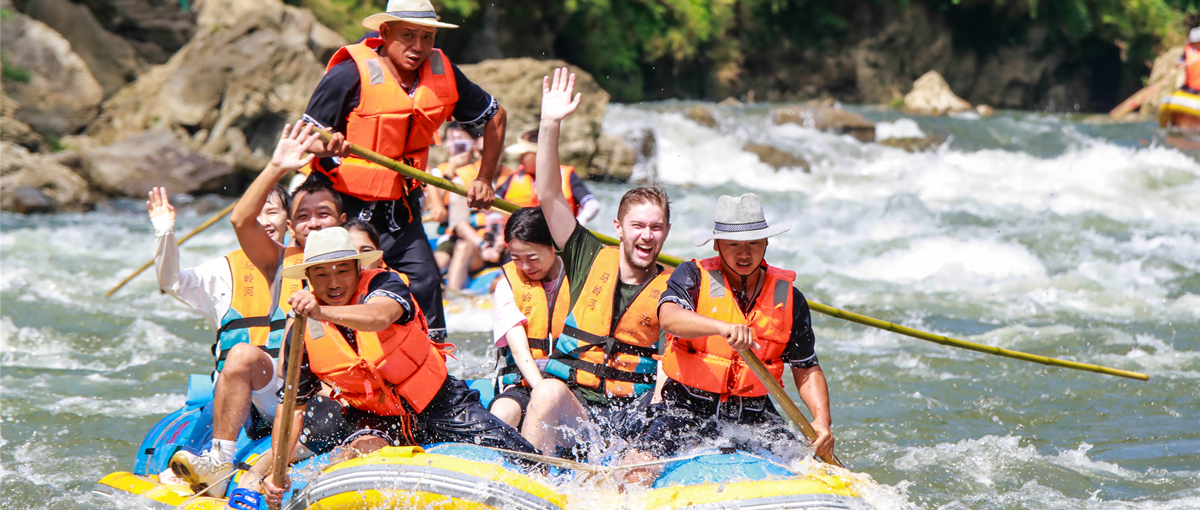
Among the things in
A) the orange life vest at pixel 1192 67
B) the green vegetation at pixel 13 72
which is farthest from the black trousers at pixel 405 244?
the green vegetation at pixel 13 72

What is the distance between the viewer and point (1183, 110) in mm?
6121

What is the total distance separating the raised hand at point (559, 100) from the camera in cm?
362

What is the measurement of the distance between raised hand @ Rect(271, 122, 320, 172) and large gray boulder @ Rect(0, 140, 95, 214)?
8.37 m

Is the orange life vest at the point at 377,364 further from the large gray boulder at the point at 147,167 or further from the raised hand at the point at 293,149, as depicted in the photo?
the large gray boulder at the point at 147,167

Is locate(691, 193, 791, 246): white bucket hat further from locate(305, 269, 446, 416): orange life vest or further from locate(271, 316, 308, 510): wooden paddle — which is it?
locate(271, 316, 308, 510): wooden paddle

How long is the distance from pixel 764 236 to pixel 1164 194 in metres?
10.8

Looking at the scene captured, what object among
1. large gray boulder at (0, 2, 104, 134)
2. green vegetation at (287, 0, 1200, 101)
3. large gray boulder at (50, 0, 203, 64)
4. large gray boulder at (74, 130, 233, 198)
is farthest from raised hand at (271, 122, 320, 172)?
green vegetation at (287, 0, 1200, 101)

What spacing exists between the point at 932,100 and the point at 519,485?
20878mm

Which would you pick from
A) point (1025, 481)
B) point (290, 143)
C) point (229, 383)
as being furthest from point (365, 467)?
point (1025, 481)

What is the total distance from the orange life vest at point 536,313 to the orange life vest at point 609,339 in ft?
0.21

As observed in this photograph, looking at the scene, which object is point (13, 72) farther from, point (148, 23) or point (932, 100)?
point (932, 100)

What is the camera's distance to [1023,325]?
23.0 feet

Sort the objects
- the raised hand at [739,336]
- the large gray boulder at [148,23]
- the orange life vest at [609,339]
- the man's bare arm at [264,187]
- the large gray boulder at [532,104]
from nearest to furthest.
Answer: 1. the raised hand at [739,336]
2. the man's bare arm at [264,187]
3. the orange life vest at [609,339]
4. the large gray boulder at [532,104]
5. the large gray boulder at [148,23]

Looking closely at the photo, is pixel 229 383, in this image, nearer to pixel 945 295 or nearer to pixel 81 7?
pixel 945 295
